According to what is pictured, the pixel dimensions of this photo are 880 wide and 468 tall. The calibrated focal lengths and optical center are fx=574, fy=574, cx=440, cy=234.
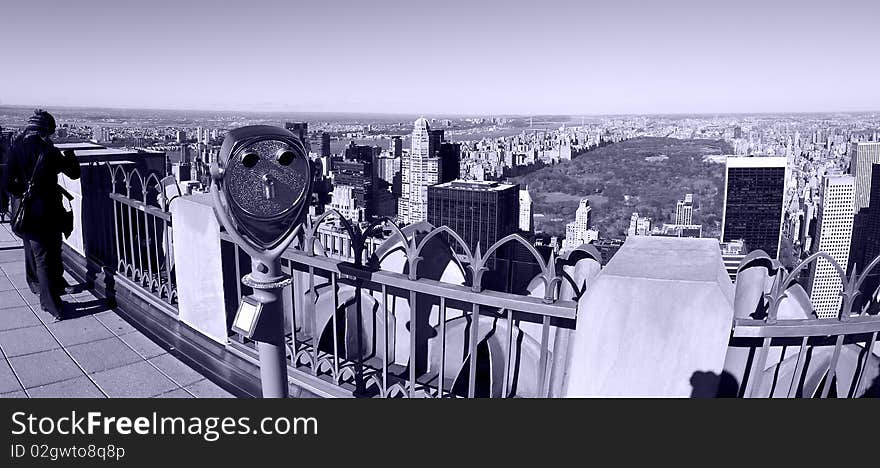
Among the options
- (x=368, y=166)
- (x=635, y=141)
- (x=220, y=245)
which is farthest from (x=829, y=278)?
(x=635, y=141)

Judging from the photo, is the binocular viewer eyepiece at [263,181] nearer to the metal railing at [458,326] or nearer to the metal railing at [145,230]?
the metal railing at [458,326]

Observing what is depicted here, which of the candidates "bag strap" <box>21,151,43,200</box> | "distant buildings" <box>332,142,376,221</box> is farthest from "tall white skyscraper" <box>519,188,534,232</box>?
"bag strap" <box>21,151,43,200</box>

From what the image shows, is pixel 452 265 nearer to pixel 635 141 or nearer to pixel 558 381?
pixel 558 381

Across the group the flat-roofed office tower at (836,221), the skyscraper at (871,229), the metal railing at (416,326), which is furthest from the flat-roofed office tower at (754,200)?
→ the metal railing at (416,326)

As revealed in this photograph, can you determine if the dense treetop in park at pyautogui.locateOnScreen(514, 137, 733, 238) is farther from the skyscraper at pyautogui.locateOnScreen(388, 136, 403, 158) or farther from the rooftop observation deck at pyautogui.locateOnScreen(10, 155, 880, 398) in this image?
the rooftop observation deck at pyautogui.locateOnScreen(10, 155, 880, 398)

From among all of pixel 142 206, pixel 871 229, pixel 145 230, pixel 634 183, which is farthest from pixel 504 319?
pixel 634 183
